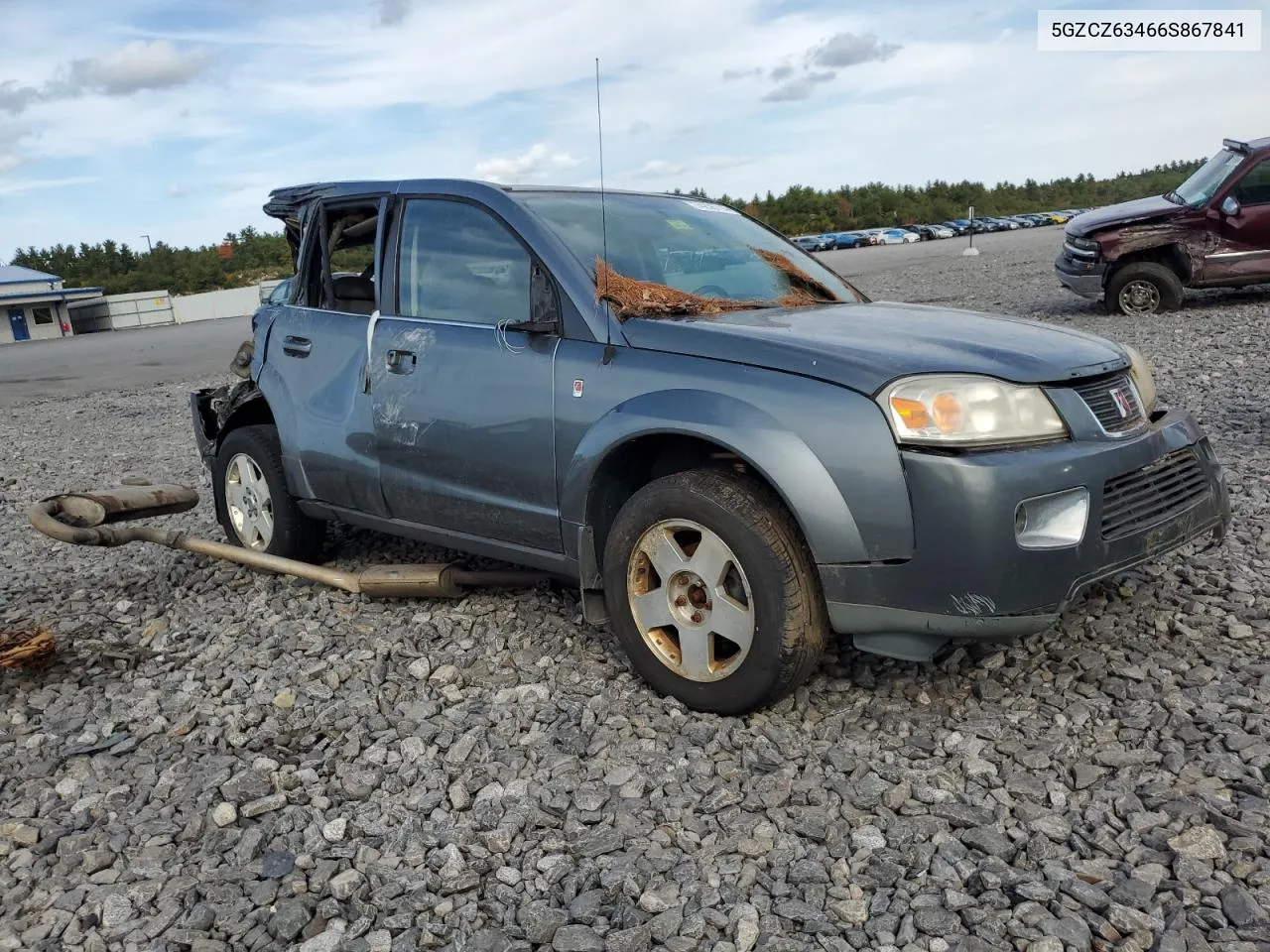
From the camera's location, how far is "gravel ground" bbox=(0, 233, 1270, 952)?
102 inches

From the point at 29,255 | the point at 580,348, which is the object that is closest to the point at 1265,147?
the point at 580,348

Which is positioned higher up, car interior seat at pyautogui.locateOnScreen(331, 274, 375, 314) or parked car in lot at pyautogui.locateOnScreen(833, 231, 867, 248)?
car interior seat at pyautogui.locateOnScreen(331, 274, 375, 314)

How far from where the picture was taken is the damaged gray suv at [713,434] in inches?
123

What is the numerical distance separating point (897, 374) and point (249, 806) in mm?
2259

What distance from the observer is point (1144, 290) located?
12766 millimetres

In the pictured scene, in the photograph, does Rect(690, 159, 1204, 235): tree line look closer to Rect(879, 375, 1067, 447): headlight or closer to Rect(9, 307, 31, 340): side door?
Rect(9, 307, 31, 340): side door

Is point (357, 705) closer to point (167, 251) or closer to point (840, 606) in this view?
point (840, 606)

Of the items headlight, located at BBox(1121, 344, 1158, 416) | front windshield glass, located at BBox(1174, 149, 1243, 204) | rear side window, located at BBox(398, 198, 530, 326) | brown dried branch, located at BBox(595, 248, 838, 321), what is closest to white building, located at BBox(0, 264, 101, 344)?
front windshield glass, located at BBox(1174, 149, 1243, 204)

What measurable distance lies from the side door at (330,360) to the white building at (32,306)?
191 ft

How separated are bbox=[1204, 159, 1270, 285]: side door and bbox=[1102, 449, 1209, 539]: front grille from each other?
33.0 feet

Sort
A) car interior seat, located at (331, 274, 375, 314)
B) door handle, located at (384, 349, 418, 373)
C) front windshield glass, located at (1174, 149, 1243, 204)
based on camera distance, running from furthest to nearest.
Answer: front windshield glass, located at (1174, 149, 1243, 204) < car interior seat, located at (331, 274, 375, 314) < door handle, located at (384, 349, 418, 373)

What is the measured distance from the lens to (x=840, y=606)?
327 centimetres

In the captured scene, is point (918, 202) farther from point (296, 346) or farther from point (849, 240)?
point (296, 346)

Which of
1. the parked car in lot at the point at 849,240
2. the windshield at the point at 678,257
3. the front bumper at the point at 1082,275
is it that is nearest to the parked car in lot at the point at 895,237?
the parked car in lot at the point at 849,240
